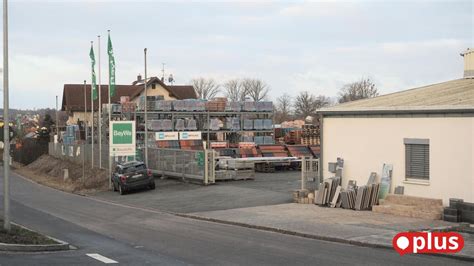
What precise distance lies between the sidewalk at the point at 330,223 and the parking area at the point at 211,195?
6.57 feet

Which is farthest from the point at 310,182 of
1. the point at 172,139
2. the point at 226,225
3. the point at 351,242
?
the point at 172,139

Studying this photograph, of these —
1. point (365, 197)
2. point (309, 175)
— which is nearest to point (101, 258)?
point (365, 197)

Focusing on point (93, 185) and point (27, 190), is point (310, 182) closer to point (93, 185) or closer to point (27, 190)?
point (93, 185)

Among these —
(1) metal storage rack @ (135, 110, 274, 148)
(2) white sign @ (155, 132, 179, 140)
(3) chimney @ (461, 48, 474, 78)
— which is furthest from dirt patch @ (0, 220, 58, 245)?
(1) metal storage rack @ (135, 110, 274, 148)

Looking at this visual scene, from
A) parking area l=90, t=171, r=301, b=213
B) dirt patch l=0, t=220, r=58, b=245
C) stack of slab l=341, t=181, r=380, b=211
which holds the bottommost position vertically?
parking area l=90, t=171, r=301, b=213

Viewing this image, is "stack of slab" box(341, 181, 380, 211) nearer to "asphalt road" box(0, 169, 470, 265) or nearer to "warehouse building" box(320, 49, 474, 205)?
"warehouse building" box(320, 49, 474, 205)

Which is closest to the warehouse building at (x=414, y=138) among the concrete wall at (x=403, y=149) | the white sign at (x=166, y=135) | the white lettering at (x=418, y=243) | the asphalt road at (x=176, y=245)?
the concrete wall at (x=403, y=149)

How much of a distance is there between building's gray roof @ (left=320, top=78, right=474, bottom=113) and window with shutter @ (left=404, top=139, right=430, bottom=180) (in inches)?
45.1

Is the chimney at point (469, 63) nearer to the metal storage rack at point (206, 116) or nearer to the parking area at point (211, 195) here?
the parking area at point (211, 195)

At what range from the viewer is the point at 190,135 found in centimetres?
4912

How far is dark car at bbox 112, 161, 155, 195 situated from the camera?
3309 cm

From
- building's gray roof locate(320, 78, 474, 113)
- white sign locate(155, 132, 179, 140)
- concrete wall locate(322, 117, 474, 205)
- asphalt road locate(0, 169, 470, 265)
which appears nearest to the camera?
asphalt road locate(0, 169, 470, 265)

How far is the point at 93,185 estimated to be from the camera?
40562 mm

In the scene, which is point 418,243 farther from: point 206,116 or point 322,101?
point 322,101
